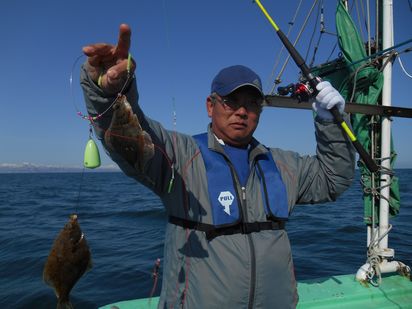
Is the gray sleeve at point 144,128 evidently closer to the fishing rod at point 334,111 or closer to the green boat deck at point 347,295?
the fishing rod at point 334,111

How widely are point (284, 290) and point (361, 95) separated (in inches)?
130

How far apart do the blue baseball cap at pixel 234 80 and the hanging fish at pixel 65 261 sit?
147 cm

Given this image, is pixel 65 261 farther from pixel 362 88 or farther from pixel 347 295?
pixel 362 88

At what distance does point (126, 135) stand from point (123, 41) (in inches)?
20.3

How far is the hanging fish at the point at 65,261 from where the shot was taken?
248 cm

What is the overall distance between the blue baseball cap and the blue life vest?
15.2 inches

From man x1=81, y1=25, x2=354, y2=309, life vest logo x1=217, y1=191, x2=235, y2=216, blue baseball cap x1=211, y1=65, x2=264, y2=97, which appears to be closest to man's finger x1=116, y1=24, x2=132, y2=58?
man x1=81, y1=25, x2=354, y2=309

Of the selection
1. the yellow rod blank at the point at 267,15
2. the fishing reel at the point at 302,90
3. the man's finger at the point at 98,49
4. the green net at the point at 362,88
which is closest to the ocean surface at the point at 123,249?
the man's finger at the point at 98,49

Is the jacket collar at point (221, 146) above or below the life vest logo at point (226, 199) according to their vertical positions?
above

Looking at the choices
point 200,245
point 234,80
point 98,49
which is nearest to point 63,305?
point 200,245

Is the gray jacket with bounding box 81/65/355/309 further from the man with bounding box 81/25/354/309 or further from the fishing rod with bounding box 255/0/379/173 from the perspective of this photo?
the fishing rod with bounding box 255/0/379/173

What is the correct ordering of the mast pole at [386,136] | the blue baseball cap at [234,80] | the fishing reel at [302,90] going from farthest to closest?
the mast pole at [386,136], the fishing reel at [302,90], the blue baseball cap at [234,80]

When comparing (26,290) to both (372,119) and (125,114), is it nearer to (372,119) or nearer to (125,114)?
(125,114)

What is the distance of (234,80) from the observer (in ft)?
7.76
